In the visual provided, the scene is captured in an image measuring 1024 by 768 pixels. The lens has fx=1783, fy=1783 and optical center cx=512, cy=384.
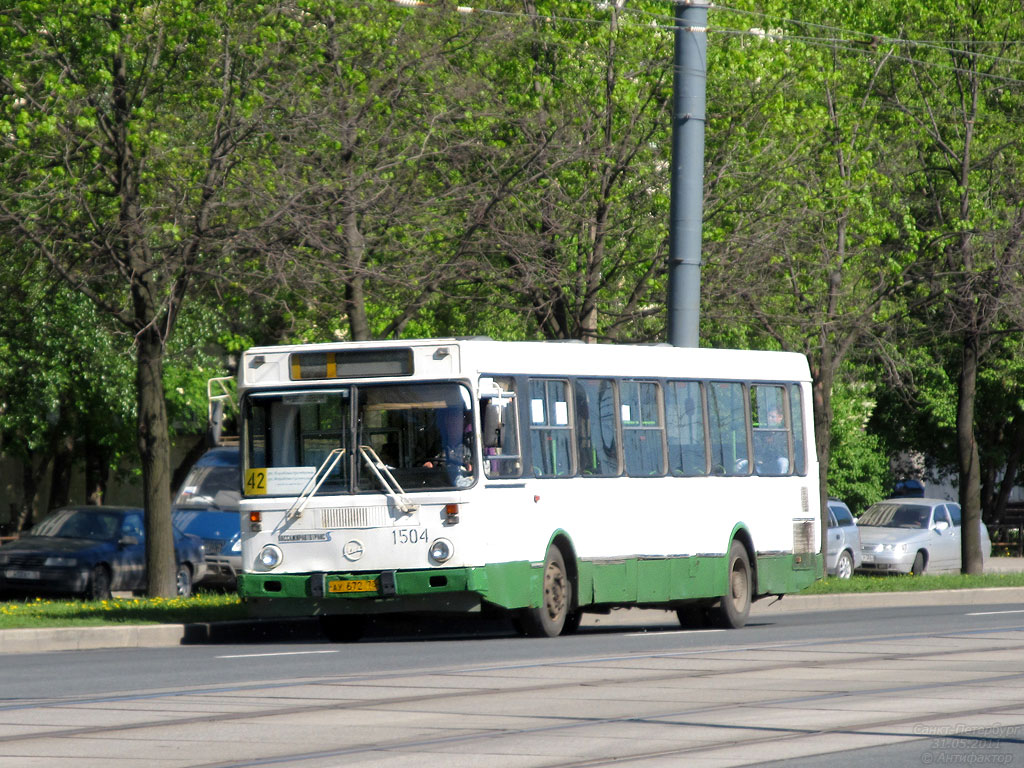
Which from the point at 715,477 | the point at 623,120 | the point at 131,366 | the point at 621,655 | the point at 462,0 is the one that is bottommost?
the point at 621,655

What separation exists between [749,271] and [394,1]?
6.18 metres

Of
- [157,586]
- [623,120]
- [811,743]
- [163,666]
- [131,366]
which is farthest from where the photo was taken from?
[131,366]

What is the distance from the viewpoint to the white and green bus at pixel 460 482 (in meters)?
16.0

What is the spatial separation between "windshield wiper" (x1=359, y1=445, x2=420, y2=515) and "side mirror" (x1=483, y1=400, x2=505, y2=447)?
0.87m

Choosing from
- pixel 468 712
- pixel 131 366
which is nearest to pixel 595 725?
pixel 468 712

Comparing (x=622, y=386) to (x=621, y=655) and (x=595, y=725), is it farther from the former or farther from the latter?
(x=595, y=725)

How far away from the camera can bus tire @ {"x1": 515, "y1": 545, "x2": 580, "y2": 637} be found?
55.1 ft

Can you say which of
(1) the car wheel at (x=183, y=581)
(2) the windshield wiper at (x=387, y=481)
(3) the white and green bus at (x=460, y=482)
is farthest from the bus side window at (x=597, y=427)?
(1) the car wheel at (x=183, y=581)

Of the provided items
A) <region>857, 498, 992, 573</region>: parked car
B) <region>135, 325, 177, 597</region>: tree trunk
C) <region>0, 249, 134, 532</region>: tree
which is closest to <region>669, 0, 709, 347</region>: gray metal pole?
<region>135, 325, 177, 597</region>: tree trunk

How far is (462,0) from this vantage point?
23.8 metres

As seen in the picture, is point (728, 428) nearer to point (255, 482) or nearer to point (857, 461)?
point (255, 482)

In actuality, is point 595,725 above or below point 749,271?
below

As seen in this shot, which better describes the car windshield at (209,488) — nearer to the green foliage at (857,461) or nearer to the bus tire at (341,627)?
the bus tire at (341,627)

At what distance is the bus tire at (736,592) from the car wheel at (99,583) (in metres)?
9.57
